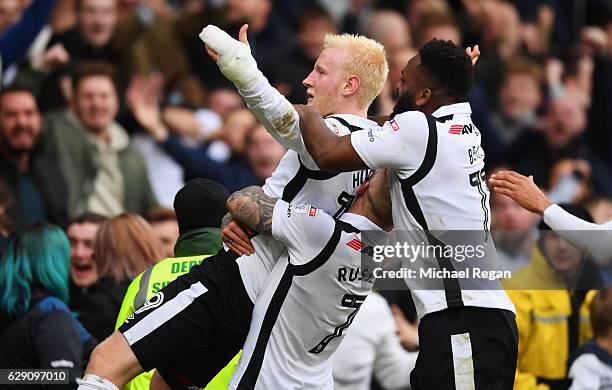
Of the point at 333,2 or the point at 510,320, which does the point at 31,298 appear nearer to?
the point at 510,320

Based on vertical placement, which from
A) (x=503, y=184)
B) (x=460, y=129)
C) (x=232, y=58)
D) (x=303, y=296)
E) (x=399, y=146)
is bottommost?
(x=303, y=296)

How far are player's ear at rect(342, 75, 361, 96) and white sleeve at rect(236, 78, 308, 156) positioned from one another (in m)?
0.54

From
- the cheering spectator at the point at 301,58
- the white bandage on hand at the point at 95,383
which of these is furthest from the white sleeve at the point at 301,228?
the cheering spectator at the point at 301,58

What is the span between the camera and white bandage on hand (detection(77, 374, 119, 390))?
23.8 ft

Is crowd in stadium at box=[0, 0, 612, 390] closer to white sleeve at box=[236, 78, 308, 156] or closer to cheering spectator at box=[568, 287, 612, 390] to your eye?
cheering spectator at box=[568, 287, 612, 390]

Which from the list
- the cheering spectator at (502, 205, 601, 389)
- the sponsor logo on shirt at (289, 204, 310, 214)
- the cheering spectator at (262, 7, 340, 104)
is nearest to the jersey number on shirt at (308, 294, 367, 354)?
the sponsor logo on shirt at (289, 204, 310, 214)

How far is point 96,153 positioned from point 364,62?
5025 mm

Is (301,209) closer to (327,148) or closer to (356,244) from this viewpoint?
(356,244)

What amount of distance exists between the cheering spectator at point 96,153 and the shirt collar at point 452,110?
540cm

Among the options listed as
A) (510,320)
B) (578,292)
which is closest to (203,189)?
(510,320)

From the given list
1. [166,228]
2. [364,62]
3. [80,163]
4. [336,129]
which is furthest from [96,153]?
[336,129]

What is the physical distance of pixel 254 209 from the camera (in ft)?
24.5

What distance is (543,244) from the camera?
30.8 ft

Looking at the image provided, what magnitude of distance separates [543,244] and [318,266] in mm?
2464
